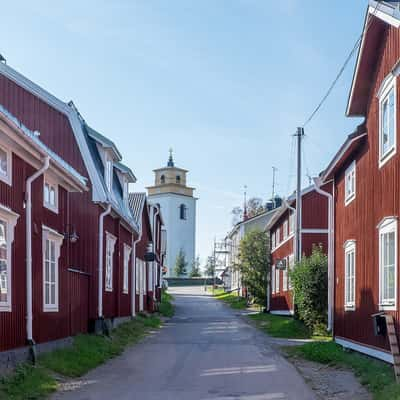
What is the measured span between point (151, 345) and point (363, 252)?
22.6 feet

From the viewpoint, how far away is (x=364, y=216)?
46.0 ft

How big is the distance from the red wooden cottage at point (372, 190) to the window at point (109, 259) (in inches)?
297

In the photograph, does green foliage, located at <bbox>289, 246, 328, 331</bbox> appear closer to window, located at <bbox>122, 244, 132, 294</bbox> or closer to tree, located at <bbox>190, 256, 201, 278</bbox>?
window, located at <bbox>122, 244, 132, 294</bbox>

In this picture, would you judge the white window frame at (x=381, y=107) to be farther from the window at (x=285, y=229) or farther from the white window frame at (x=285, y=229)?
the window at (x=285, y=229)

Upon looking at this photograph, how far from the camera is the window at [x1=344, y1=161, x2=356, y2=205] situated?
50.3ft

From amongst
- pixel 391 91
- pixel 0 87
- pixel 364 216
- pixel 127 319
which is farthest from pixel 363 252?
pixel 127 319

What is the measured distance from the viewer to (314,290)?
2153 centimetres

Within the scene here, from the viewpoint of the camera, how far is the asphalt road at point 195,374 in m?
10.1

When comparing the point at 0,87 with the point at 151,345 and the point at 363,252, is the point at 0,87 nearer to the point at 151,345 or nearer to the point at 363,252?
the point at 151,345

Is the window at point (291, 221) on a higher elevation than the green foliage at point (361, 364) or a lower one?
higher

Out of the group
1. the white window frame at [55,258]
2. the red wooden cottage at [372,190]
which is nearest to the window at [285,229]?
the red wooden cottage at [372,190]

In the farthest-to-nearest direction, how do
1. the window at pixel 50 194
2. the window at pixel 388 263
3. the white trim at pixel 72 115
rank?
the white trim at pixel 72 115, the window at pixel 50 194, the window at pixel 388 263

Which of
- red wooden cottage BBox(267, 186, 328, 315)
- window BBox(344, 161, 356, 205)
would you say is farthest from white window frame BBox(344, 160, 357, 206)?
red wooden cottage BBox(267, 186, 328, 315)

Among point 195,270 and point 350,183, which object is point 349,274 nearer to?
point 350,183
